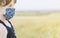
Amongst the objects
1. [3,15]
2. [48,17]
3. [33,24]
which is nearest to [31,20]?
[33,24]

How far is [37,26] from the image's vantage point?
1.19 metres

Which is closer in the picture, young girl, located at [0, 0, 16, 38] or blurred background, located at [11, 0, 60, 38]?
young girl, located at [0, 0, 16, 38]

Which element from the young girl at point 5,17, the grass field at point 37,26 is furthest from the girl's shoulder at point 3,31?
the grass field at point 37,26

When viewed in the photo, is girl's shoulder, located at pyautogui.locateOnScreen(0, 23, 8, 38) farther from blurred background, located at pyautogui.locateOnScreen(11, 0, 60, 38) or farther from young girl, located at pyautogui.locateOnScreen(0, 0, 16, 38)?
blurred background, located at pyautogui.locateOnScreen(11, 0, 60, 38)

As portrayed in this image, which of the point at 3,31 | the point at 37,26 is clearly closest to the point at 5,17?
the point at 3,31

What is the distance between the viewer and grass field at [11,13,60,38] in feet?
3.75

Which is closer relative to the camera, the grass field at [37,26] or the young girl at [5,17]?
the young girl at [5,17]

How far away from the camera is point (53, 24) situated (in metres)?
1.21

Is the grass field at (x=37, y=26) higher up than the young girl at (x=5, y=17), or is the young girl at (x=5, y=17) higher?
the young girl at (x=5, y=17)

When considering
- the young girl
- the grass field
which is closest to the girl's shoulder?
the young girl

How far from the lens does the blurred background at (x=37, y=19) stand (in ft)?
3.77

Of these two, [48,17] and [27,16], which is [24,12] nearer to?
[27,16]

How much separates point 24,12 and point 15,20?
0.12m

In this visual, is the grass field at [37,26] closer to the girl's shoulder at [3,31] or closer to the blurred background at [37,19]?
the blurred background at [37,19]
